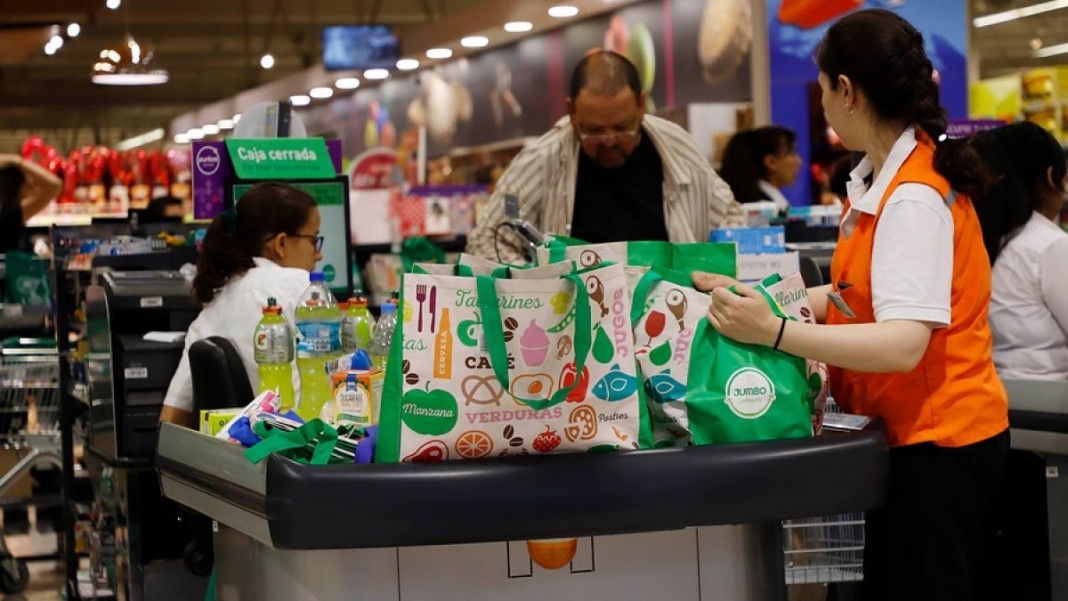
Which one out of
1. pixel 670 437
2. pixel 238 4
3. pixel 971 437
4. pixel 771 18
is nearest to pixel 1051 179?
pixel 971 437

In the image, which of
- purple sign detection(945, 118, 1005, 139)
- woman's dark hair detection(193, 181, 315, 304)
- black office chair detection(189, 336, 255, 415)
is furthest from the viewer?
purple sign detection(945, 118, 1005, 139)

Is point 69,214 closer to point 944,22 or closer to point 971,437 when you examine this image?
point 944,22

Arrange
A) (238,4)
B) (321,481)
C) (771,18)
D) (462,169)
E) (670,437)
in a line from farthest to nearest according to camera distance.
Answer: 1. (238,4)
2. (462,169)
3. (771,18)
4. (670,437)
5. (321,481)

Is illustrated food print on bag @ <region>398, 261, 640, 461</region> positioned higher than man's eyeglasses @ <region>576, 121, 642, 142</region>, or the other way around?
man's eyeglasses @ <region>576, 121, 642, 142</region>

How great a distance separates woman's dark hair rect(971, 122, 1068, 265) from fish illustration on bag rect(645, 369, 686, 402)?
5.60ft

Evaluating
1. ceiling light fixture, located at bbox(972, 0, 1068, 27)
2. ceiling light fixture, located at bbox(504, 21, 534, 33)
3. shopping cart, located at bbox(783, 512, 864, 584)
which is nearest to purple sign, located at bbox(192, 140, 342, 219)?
shopping cart, located at bbox(783, 512, 864, 584)

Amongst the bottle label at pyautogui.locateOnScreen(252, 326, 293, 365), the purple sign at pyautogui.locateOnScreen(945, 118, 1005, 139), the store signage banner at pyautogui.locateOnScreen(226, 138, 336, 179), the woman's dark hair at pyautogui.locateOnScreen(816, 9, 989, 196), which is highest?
the purple sign at pyautogui.locateOnScreen(945, 118, 1005, 139)

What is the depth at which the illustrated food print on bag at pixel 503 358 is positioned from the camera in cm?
238

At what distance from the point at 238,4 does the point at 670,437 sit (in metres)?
21.2

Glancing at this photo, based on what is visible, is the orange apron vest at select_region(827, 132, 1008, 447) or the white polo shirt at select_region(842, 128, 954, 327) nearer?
the white polo shirt at select_region(842, 128, 954, 327)

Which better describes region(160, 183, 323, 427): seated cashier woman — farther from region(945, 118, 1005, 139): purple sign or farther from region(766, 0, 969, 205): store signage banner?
region(766, 0, 969, 205): store signage banner

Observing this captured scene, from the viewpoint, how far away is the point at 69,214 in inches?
631

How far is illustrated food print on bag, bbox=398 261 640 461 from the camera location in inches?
93.7

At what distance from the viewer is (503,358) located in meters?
2.36
